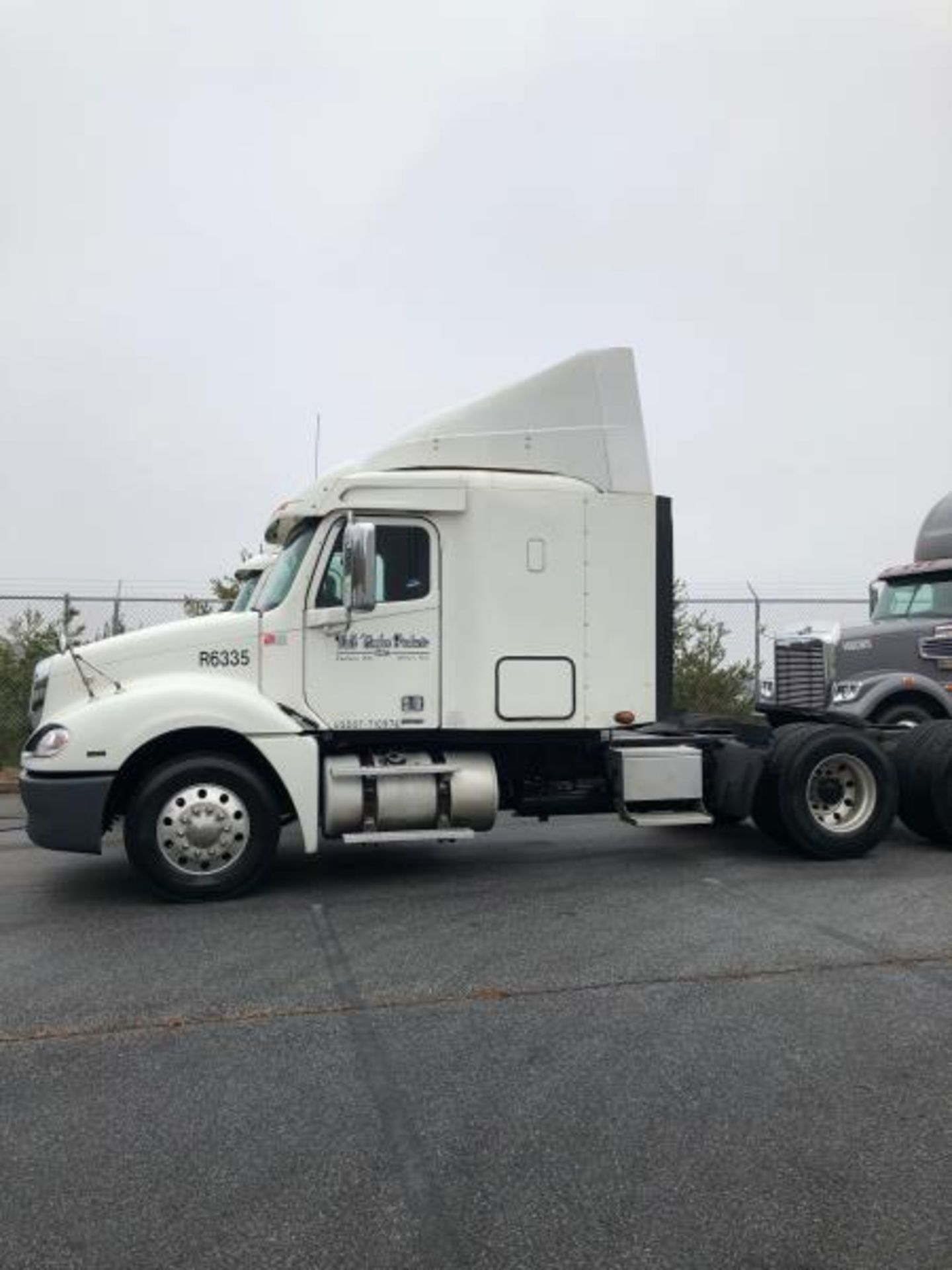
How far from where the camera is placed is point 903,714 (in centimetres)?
1243

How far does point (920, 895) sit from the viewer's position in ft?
23.6

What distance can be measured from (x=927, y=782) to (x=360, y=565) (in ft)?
16.7

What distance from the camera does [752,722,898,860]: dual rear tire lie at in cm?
828

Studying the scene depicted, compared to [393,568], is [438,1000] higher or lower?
lower

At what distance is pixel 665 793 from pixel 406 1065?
4.28m

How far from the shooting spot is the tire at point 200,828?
6.78m

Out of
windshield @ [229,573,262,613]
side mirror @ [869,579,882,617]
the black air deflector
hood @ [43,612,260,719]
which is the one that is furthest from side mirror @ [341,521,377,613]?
side mirror @ [869,579,882,617]

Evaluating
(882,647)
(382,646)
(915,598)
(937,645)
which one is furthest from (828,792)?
(915,598)

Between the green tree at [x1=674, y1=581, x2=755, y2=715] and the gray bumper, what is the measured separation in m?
11.0

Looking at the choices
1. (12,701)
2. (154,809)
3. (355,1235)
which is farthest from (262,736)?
(12,701)

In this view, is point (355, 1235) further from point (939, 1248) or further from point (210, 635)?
point (210, 635)

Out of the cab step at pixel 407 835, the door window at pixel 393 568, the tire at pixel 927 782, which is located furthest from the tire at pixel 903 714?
the door window at pixel 393 568

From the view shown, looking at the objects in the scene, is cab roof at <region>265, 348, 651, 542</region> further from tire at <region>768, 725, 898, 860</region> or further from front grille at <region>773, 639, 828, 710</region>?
front grille at <region>773, 639, 828, 710</region>

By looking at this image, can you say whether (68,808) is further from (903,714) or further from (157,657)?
(903,714)
